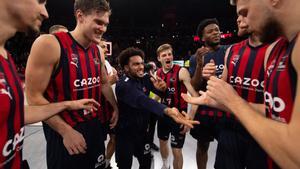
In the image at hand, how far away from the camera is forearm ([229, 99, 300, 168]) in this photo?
2.81 feet

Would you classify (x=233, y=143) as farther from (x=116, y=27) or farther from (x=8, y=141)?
(x=116, y=27)

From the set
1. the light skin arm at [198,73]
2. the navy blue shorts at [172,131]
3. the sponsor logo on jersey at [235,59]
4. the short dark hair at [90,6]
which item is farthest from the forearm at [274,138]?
the navy blue shorts at [172,131]

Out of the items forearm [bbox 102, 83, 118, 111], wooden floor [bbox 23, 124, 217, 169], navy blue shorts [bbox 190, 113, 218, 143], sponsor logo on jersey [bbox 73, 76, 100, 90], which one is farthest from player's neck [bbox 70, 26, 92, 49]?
wooden floor [bbox 23, 124, 217, 169]

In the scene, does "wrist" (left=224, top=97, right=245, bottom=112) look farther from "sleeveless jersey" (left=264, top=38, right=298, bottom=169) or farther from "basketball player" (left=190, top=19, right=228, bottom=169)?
"basketball player" (left=190, top=19, right=228, bottom=169)

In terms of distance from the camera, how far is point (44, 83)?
1.78 m

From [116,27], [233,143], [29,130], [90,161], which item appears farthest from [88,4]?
[116,27]

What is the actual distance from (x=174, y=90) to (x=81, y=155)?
2.15 metres

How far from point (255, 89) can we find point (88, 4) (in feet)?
5.55

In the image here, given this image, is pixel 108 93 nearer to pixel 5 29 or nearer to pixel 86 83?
pixel 86 83

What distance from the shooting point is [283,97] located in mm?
1089

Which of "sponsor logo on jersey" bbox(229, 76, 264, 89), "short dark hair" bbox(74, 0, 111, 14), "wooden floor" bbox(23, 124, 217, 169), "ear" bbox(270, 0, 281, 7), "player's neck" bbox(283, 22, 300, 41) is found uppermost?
"short dark hair" bbox(74, 0, 111, 14)

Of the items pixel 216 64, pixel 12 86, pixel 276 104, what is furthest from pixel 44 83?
pixel 216 64

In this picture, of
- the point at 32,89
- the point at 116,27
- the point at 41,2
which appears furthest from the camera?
the point at 116,27

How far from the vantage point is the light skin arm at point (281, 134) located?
0.85 m
